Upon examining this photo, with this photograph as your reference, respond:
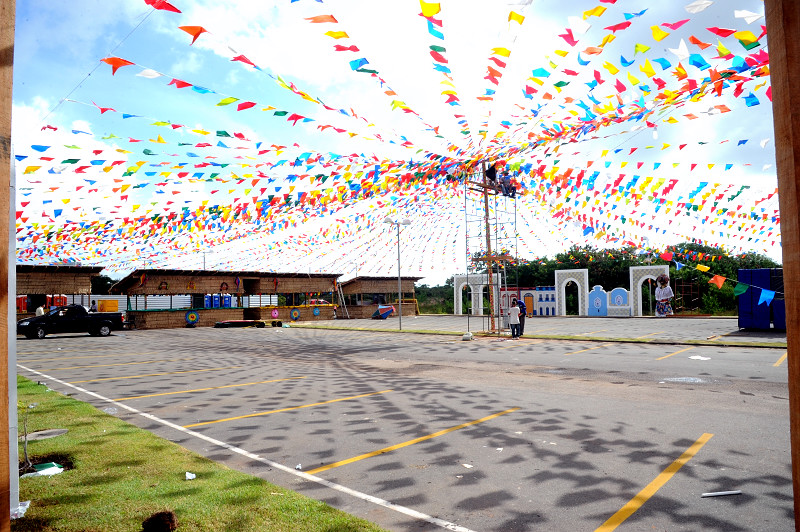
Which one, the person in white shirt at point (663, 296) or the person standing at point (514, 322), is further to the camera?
the person in white shirt at point (663, 296)

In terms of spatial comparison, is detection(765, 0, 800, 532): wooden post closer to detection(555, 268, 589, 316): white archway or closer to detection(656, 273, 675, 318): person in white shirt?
detection(656, 273, 675, 318): person in white shirt

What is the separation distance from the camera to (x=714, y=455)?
5461mm

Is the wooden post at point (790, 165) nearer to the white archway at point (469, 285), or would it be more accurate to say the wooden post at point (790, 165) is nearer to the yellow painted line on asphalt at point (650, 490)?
the yellow painted line on asphalt at point (650, 490)

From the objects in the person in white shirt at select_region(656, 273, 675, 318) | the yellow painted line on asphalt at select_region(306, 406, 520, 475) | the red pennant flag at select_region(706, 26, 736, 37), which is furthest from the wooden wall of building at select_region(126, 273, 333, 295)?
the red pennant flag at select_region(706, 26, 736, 37)

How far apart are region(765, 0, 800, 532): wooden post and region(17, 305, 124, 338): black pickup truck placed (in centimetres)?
3053

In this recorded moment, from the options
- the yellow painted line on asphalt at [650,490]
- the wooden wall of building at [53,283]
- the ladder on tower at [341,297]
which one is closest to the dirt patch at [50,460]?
the yellow painted line on asphalt at [650,490]

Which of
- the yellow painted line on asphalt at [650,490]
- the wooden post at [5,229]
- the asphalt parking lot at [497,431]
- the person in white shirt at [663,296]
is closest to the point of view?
the wooden post at [5,229]

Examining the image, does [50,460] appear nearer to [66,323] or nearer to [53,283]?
[66,323]

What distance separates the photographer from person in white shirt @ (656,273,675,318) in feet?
121

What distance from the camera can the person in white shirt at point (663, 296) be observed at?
36.8 meters

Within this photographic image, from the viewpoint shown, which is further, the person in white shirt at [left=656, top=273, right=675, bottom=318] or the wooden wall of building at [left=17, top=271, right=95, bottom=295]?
the person in white shirt at [left=656, top=273, right=675, bottom=318]

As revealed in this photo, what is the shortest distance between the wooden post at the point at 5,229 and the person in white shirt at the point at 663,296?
4045cm

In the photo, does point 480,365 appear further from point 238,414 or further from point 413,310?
point 413,310

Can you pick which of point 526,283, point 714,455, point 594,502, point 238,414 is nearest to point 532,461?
point 594,502
